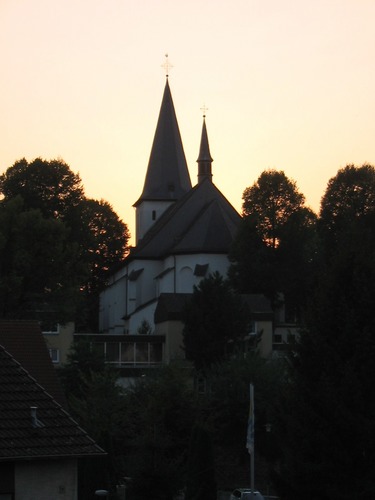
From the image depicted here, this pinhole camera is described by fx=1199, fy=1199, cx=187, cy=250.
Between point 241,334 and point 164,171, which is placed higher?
point 164,171

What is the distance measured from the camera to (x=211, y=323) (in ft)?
187

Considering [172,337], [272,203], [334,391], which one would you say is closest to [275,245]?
[272,203]

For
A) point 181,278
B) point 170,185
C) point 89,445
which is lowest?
point 89,445

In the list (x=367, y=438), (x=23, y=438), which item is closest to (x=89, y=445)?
(x=23, y=438)

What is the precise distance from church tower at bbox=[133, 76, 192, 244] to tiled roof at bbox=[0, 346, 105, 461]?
82096 mm

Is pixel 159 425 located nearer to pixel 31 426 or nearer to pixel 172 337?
pixel 31 426

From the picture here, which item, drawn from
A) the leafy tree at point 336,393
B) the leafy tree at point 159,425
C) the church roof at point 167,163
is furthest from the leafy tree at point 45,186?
the leafy tree at point 336,393

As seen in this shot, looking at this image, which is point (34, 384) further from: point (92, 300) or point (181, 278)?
point (92, 300)

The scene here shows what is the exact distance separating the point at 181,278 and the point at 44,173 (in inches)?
638

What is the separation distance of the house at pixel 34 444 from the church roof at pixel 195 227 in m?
66.6

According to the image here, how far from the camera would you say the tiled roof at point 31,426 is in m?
14.7

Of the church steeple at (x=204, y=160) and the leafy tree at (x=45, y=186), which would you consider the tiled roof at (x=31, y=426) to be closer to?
the leafy tree at (x=45, y=186)

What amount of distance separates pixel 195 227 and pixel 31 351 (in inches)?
2227

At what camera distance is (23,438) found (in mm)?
14750
